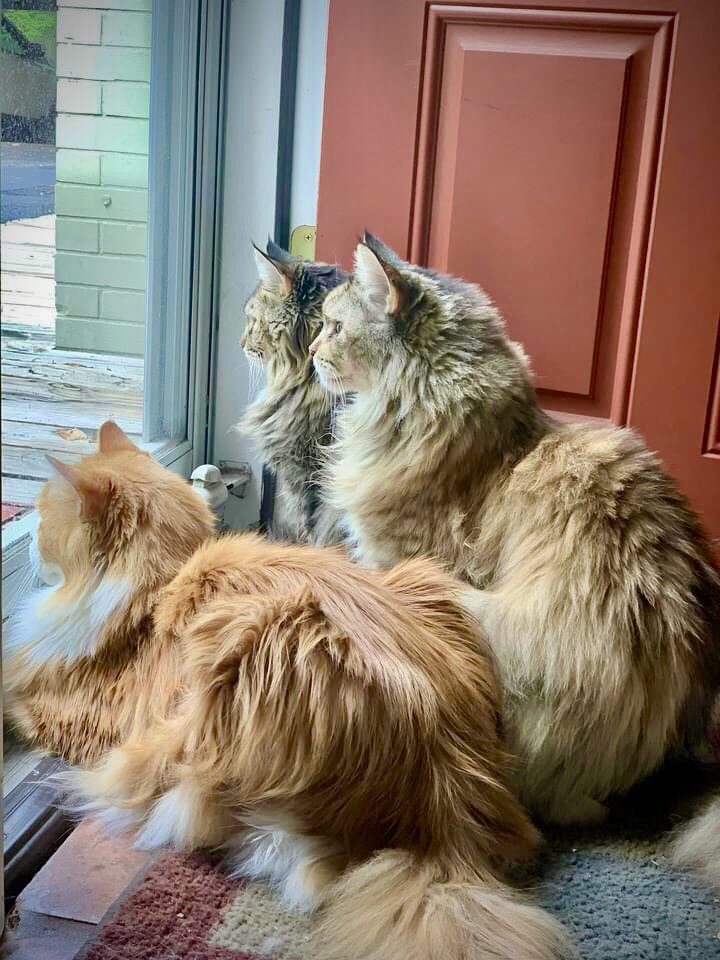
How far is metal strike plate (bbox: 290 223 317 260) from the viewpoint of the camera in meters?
2.54

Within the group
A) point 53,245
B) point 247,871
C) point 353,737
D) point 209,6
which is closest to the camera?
point 353,737

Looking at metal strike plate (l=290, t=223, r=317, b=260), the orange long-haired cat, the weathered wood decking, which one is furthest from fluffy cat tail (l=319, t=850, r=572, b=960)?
metal strike plate (l=290, t=223, r=317, b=260)

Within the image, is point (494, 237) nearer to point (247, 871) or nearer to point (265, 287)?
point (265, 287)

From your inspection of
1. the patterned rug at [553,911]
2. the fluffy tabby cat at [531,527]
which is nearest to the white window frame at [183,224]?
the fluffy tabby cat at [531,527]

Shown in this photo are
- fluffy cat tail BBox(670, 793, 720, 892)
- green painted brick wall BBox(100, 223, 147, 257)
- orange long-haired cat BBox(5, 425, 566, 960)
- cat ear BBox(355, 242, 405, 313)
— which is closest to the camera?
orange long-haired cat BBox(5, 425, 566, 960)

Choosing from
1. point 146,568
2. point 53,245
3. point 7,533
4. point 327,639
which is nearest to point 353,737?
point 327,639

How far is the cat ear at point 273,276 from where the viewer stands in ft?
7.14

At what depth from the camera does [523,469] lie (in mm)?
1739

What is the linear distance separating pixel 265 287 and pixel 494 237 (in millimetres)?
517

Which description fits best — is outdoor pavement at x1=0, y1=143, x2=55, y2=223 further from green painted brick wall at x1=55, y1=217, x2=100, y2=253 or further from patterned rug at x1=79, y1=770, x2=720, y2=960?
patterned rug at x1=79, y1=770, x2=720, y2=960

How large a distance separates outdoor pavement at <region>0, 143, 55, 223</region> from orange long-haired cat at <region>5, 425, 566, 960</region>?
0.53m

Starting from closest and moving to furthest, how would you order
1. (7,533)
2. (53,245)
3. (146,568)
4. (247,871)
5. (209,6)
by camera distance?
(247,871) → (146,568) → (7,533) → (53,245) → (209,6)

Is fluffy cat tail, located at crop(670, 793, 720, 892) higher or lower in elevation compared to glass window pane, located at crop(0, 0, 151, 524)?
lower

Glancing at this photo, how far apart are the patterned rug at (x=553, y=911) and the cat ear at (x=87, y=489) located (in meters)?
0.56
